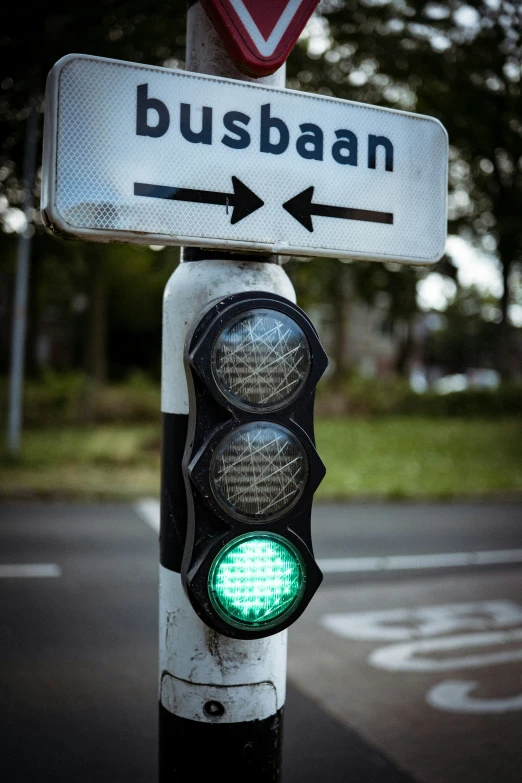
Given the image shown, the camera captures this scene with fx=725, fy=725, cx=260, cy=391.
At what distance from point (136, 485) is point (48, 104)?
988 centimetres

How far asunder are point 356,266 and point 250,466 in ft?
21.6

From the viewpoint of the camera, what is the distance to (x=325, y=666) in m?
4.58

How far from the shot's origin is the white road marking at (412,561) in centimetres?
709

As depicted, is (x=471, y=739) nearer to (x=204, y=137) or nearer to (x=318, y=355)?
(x=318, y=355)

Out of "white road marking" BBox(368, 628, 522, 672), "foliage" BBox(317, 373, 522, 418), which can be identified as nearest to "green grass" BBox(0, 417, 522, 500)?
"foliage" BBox(317, 373, 522, 418)

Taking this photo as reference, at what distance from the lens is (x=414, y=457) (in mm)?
15125

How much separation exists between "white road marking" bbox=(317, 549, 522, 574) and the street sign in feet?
18.6

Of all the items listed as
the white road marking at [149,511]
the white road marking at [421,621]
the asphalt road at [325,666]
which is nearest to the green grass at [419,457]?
the white road marking at [149,511]

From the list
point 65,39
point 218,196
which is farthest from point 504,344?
point 218,196

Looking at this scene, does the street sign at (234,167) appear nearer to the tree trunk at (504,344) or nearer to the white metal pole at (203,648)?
the white metal pole at (203,648)

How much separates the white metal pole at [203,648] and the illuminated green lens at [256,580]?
0.16 metres

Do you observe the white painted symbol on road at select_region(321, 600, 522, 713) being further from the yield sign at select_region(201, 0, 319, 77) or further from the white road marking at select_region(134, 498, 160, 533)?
the yield sign at select_region(201, 0, 319, 77)

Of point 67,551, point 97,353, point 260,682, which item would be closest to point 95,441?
point 97,353

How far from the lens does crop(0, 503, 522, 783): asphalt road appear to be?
11.2 feet
